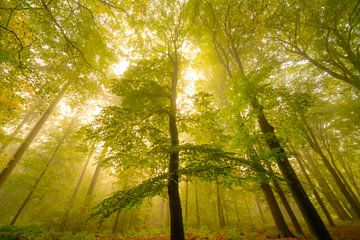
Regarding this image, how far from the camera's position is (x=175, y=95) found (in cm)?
776

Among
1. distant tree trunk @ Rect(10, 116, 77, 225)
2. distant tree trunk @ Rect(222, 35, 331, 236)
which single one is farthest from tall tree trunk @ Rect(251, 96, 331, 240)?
distant tree trunk @ Rect(10, 116, 77, 225)

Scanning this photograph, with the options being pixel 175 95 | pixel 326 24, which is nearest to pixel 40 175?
pixel 175 95

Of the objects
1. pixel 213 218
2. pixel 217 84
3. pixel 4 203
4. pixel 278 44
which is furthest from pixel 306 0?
pixel 4 203

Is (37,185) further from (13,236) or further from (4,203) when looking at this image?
(4,203)

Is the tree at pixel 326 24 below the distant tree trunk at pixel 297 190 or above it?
above

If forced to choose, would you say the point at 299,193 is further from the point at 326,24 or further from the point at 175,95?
the point at 326,24

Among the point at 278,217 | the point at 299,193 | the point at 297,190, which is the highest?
the point at 297,190

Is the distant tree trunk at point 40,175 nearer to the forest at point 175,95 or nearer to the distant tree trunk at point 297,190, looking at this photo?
the forest at point 175,95

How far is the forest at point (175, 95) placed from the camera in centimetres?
534

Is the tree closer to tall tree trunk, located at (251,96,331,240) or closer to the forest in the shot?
the forest

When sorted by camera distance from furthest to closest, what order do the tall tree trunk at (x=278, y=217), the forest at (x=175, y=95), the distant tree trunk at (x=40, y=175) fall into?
the distant tree trunk at (x=40, y=175), the tall tree trunk at (x=278, y=217), the forest at (x=175, y=95)

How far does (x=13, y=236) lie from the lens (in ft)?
16.8

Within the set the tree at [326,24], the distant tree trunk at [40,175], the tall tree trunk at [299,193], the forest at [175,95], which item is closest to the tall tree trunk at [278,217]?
the forest at [175,95]

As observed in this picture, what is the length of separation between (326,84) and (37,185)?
2453 centimetres
